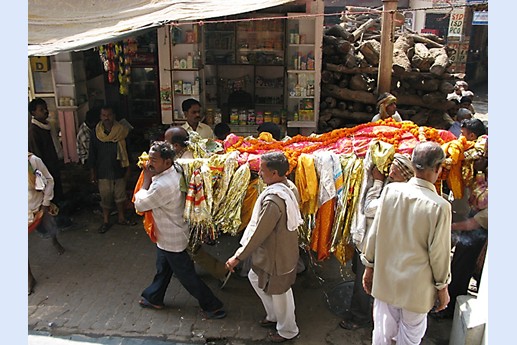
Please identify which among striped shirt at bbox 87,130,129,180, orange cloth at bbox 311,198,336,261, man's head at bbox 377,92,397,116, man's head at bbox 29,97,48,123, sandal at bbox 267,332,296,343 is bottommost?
sandal at bbox 267,332,296,343

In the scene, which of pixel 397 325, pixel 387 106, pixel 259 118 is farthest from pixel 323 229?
pixel 259 118

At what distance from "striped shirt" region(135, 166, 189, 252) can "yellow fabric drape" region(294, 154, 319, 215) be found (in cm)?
109

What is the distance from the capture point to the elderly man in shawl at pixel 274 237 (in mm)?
3732

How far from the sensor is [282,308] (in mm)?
4062

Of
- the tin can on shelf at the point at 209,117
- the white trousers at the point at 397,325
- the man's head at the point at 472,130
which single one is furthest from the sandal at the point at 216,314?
the tin can on shelf at the point at 209,117

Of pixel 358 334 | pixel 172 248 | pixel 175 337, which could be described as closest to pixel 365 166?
pixel 358 334

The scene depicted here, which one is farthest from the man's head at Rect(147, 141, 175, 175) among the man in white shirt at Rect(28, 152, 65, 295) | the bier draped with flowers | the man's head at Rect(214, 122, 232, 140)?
the man's head at Rect(214, 122, 232, 140)

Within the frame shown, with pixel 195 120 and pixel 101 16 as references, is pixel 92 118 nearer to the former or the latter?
pixel 101 16

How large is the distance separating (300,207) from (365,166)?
688 millimetres

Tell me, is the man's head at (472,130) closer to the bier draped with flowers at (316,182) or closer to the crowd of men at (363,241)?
the crowd of men at (363,241)

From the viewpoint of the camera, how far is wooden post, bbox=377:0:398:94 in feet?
20.7

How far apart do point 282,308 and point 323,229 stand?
79 centimetres

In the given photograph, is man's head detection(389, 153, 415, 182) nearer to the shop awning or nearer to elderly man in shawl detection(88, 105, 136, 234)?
the shop awning

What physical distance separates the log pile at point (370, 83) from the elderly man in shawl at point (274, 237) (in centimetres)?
473
